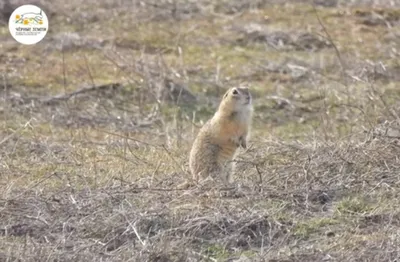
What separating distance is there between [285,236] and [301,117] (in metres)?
5.85

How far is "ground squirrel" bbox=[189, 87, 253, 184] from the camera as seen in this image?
26.8 feet

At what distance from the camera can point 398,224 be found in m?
7.00

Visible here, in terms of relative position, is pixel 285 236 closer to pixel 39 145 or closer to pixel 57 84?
pixel 39 145

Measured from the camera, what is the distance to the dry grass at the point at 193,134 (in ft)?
22.5

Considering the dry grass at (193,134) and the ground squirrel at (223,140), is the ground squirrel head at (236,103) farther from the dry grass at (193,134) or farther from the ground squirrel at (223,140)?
the dry grass at (193,134)

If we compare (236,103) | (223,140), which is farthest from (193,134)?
(223,140)

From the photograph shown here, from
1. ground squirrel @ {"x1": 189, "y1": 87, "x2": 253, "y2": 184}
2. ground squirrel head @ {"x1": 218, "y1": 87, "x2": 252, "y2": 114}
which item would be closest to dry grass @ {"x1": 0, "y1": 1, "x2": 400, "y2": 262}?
ground squirrel @ {"x1": 189, "y1": 87, "x2": 253, "y2": 184}

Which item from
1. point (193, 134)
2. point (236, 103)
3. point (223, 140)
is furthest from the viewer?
point (193, 134)

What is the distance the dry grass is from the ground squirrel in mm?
187

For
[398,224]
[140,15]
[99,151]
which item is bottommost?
[140,15]

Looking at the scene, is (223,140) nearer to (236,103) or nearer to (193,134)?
(236,103)

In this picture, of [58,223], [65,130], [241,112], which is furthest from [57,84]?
[58,223]

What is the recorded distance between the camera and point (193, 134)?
10.9 m

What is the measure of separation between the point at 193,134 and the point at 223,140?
105 inches
